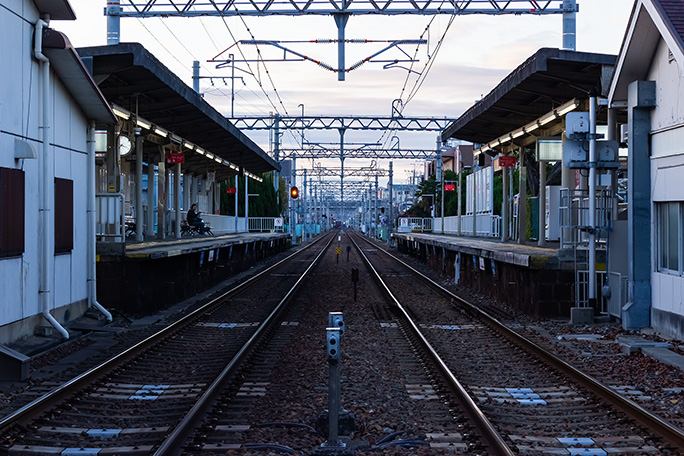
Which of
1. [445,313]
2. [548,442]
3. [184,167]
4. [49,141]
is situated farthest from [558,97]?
[184,167]

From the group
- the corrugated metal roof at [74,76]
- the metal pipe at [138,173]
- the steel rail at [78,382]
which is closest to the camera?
the steel rail at [78,382]

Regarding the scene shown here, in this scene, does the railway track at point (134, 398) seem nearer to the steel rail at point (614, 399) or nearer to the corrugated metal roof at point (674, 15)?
the steel rail at point (614, 399)

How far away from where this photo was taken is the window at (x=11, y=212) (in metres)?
10.3

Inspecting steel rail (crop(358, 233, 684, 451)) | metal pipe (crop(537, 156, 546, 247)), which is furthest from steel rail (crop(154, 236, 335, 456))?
metal pipe (crop(537, 156, 546, 247))

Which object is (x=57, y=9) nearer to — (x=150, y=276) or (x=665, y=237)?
(x=150, y=276)

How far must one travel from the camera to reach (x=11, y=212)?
10.5 m

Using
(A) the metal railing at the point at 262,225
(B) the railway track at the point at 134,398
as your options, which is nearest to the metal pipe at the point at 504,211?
(B) the railway track at the point at 134,398

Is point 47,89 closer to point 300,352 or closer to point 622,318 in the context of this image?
point 300,352

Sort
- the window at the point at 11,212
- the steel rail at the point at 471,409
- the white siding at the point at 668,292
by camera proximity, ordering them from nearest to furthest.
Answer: the steel rail at the point at 471,409, the window at the point at 11,212, the white siding at the point at 668,292

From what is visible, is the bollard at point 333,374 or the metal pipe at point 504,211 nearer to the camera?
the bollard at point 333,374

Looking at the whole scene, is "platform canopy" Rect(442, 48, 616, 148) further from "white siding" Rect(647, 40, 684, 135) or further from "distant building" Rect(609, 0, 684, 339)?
"white siding" Rect(647, 40, 684, 135)

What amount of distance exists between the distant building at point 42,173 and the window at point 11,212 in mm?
12

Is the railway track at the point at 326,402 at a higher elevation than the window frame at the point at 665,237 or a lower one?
lower

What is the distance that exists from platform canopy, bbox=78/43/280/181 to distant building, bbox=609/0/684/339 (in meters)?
8.32
